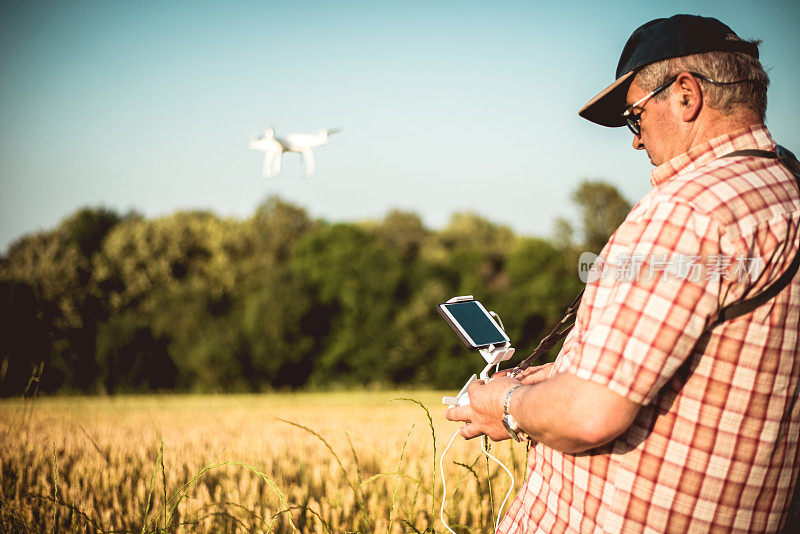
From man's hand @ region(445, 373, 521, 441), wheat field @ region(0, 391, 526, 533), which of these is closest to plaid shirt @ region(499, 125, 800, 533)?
man's hand @ region(445, 373, 521, 441)

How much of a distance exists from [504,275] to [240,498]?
46.3 metres

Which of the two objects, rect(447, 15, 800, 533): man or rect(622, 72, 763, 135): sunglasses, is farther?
rect(622, 72, 763, 135): sunglasses

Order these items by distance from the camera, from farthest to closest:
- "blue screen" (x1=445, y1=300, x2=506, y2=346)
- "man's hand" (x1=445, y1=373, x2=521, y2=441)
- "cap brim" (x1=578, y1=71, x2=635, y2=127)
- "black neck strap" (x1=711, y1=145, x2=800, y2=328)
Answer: "blue screen" (x1=445, y1=300, x2=506, y2=346) → "cap brim" (x1=578, y1=71, x2=635, y2=127) → "man's hand" (x1=445, y1=373, x2=521, y2=441) → "black neck strap" (x1=711, y1=145, x2=800, y2=328)

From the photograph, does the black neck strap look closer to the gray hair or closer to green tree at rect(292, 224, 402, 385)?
the gray hair

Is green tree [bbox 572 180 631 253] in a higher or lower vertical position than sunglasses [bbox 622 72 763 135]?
higher

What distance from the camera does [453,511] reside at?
3768 millimetres

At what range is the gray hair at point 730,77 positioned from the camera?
191cm

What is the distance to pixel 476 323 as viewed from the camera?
96.0 inches

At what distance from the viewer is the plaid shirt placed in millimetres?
1598

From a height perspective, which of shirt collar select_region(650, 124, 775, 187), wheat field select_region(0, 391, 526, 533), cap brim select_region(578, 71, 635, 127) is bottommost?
wheat field select_region(0, 391, 526, 533)

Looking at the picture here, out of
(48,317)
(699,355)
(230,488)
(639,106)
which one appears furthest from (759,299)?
(48,317)

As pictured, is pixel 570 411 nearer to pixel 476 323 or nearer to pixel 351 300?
pixel 476 323

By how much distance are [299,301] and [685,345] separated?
38785mm

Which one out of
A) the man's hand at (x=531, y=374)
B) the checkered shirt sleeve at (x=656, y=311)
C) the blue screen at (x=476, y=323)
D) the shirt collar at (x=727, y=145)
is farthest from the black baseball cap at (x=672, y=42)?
the man's hand at (x=531, y=374)
